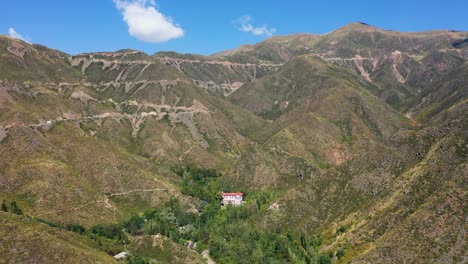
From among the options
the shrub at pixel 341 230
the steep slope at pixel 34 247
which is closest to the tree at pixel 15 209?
the steep slope at pixel 34 247

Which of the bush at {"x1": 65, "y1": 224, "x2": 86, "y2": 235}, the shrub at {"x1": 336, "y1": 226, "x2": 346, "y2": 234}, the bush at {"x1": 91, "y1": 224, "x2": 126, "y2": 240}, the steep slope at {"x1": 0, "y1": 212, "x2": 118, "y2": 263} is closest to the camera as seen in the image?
the steep slope at {"x1": 0, "y1": 212, "x2": 118, "y2": 263}

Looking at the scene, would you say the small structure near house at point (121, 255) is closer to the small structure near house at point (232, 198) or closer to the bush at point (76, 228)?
the bush at point (76, 228)

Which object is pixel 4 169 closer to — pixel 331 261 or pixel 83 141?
pixel 83 141

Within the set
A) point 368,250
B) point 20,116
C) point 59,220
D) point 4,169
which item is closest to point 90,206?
point 59,220

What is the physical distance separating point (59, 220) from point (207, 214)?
50.5 m

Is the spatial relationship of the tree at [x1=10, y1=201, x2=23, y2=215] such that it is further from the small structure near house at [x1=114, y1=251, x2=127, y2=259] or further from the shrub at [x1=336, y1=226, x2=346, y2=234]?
the shrub at [x1=336, y1=226, x2=346, y2=234]

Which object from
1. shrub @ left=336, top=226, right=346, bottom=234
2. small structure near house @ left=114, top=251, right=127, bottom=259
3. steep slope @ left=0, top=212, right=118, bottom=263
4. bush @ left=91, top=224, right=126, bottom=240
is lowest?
small structure near house @ left=114, top=251, right=127, bottom=259

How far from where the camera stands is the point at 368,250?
111000 millimetres

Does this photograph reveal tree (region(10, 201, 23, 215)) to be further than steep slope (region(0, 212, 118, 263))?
Yes

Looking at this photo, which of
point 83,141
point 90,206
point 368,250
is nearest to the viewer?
point 368,250

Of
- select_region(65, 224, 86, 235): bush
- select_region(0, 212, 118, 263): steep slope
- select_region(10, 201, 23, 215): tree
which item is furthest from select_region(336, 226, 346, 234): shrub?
select_region(10, 201, 23, 215): tree

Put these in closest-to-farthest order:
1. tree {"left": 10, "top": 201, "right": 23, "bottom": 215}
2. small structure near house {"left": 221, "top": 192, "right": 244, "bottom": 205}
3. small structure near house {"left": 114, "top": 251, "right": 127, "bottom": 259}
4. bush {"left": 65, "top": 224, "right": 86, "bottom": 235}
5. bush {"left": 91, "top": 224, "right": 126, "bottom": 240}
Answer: small structure near house {"left": 114, "top": 251, "right": 127, "bottom": 259} → tree {"left": 10, "top": 201, "right": 23, "bottom": 215} → bush {"left": 65, "top": 224, "right": 86, "bottom": 235} → bush {"left": 91, "top": 224, "right": 126, "bottom": 240} → small structure near house {"left": 221, "top": 192, "right": 244, "bottom": 205}

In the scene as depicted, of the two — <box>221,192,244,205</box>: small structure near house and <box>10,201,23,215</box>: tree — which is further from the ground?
<box>10,201,23,215</box>: tree

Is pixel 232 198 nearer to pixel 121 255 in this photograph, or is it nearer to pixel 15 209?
pixel 121 255
